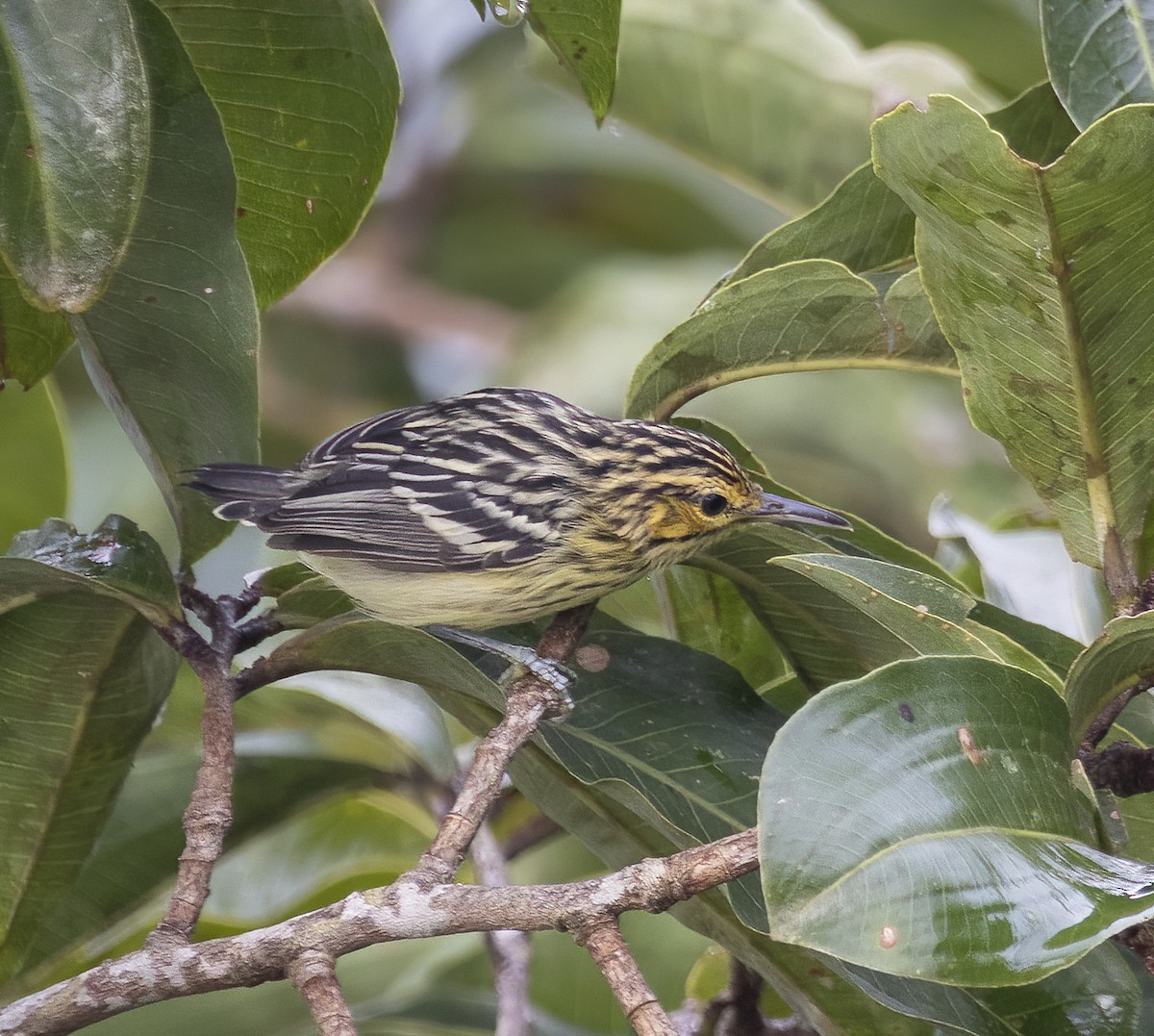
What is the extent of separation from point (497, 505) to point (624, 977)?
1586 millimetres

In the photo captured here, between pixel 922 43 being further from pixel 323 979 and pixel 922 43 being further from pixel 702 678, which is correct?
pixel 323 979

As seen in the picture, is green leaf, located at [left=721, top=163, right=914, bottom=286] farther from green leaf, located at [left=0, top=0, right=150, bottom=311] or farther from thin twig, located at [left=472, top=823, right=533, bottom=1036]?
thin twig, located at [left=472, top=823, right=533, bottom=1036]

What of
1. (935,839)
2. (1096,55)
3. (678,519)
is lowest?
(935,839)

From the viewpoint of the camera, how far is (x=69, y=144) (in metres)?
1.89

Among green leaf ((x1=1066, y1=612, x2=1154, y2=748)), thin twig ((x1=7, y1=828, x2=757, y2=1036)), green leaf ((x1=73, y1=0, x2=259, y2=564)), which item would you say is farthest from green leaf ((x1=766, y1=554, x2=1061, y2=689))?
green leaf ((x1=73, y1=0, x2=259, y2=564))

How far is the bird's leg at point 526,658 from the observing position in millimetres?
2215

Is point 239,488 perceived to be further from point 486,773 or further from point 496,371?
point 496,371

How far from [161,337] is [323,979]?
1.15m

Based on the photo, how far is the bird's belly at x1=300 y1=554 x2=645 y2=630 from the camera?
274 cm

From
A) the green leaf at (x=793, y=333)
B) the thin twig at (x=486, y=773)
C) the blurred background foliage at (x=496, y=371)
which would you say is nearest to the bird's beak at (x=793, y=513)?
the green leaf at (x=793, y=333)

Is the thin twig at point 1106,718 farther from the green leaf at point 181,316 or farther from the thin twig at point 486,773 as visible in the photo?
the green leaf at point 181,316

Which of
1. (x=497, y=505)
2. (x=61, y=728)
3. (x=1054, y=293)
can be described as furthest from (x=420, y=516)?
(x=1054, y=293)

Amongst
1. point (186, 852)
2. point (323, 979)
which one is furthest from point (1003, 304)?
point (186, 852)

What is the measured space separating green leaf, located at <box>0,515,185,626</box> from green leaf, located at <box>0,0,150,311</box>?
0.44 meters
